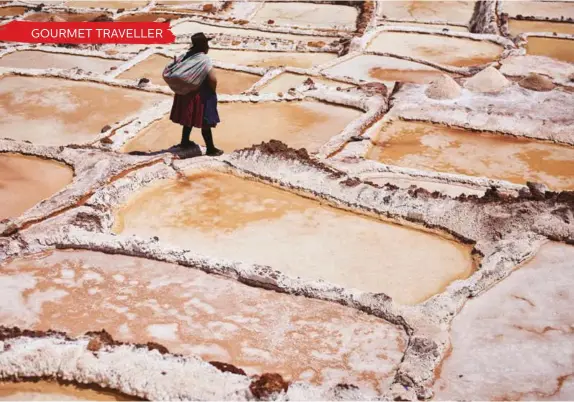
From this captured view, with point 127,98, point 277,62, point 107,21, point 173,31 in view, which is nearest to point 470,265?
point 127,98

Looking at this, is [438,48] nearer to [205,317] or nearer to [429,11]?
[429,11]

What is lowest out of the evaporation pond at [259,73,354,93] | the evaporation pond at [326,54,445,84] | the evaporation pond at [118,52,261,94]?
the evaporation pond at [118,52,261,94]

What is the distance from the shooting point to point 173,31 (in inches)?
555

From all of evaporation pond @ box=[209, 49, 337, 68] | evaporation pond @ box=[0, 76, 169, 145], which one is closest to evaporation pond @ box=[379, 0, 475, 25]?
evaporation pond @ box=[209, 49, 337, 68]

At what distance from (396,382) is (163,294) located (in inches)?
71.6

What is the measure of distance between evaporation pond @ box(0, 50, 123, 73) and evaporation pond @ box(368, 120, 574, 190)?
19.2ft

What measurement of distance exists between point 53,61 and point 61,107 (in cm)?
307

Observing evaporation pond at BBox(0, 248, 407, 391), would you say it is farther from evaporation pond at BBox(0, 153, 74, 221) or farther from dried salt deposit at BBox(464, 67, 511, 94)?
dried salt deposit at BBox(464, 67, 511, 94)

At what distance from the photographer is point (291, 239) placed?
526 cm

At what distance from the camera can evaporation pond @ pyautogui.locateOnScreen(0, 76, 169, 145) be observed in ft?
26.7

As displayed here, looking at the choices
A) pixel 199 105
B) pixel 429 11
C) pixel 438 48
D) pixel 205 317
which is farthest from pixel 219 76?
pixel 429 11

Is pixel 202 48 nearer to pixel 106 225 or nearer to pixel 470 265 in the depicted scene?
pixel 106 225

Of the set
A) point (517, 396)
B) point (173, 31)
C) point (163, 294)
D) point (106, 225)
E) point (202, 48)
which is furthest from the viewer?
point (173, 31)

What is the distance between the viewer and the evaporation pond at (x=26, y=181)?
6055mm
